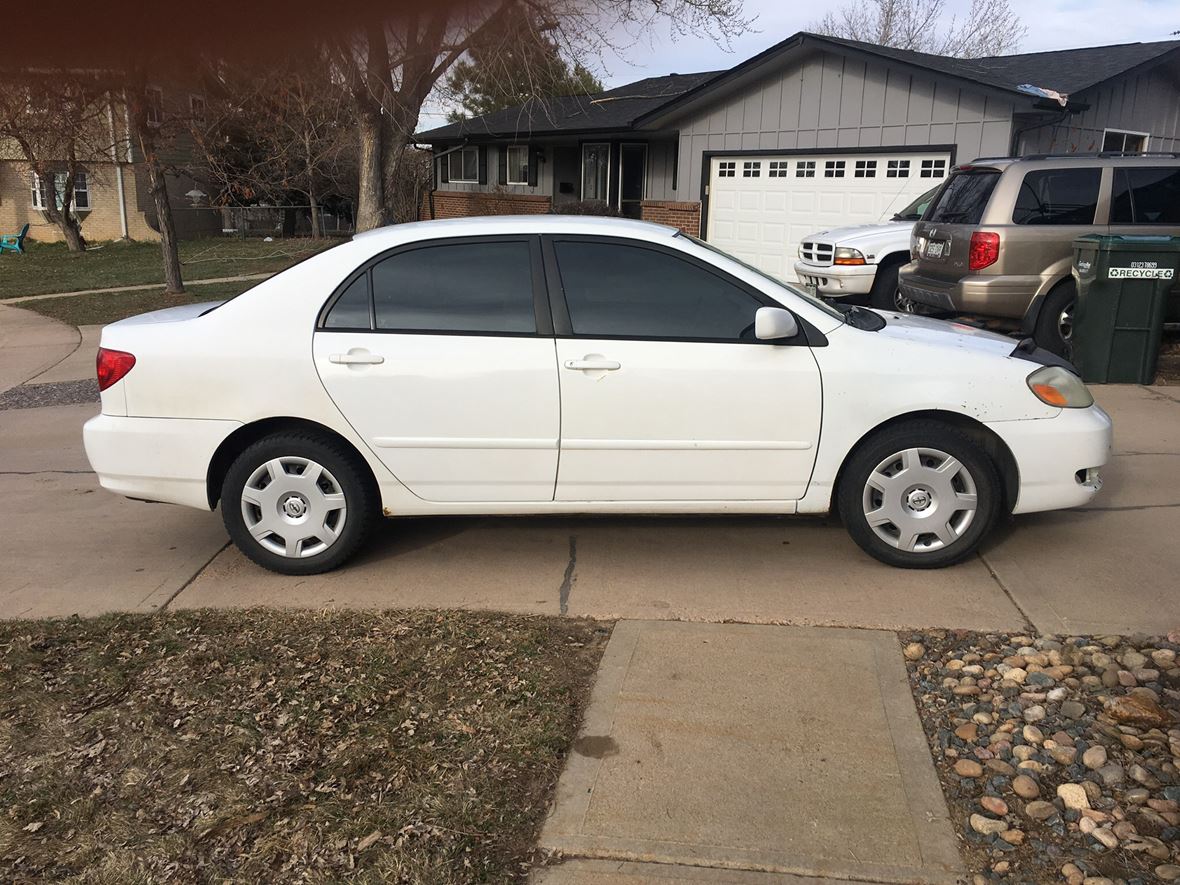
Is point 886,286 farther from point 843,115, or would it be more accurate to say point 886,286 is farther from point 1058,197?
point 843,115

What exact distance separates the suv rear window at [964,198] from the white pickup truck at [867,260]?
162cm

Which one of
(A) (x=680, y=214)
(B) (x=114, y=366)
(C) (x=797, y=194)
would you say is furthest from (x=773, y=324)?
(A) (x=680, y=214)

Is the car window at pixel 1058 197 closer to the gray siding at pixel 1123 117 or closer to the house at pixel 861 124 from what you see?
the house at pixel 861 124

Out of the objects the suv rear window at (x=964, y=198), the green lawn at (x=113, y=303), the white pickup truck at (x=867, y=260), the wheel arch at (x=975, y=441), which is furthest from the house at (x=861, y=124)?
the wheel arch at (x=975, y=441)

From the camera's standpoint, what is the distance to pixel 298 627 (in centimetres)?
434

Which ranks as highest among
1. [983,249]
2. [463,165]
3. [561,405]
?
[463,165]

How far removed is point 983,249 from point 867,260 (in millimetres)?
2824

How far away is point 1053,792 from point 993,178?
25.2 feet

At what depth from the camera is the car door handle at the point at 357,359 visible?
15.4 feet

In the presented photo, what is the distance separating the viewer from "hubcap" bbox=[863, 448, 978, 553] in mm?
4750

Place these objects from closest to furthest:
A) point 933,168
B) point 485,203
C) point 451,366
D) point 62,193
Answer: point 451,366
point 933,168
point 485,203
point 62,193

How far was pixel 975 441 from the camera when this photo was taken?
4879 mm

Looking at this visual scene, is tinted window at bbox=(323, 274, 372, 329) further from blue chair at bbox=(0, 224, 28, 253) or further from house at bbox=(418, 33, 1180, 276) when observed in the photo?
blue chair at bbox=(0, 224, 28, 253)

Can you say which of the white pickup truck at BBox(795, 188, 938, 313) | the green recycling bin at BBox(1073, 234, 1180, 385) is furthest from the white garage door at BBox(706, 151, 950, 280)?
the green recycling bin at BBox(1073, 234, 1180, 385)
